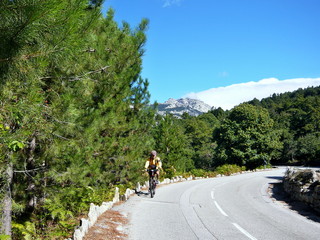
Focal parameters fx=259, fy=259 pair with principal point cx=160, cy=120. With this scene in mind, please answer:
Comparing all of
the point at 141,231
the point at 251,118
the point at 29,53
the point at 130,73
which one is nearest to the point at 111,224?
the point at 141,231

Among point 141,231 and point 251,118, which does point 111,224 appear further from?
point 251,118

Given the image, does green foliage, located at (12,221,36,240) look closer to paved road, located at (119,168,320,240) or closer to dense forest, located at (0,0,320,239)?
dense forest, located at (0,0,320,239)

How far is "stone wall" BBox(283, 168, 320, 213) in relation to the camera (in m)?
10.4

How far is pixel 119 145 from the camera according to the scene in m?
11.6

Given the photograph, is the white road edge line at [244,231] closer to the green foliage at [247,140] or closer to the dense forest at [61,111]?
the dense forest at [61,111]

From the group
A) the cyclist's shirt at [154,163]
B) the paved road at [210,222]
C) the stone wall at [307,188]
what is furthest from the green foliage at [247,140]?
the paved road at [210,222]

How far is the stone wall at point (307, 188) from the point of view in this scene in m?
10.4

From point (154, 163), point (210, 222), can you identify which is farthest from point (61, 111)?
point (154, 163)

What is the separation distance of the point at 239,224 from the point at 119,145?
608 centimetres

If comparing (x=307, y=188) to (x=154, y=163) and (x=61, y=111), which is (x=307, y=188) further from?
(x=61, y=111)

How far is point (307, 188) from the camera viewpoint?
12031mm

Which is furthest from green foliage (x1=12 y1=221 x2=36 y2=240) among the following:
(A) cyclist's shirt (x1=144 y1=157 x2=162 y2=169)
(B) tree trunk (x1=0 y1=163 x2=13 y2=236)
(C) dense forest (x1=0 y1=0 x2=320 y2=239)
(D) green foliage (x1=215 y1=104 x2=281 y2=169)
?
(D) green foliage (x1=215 y1=104 x2=281 y2=169)

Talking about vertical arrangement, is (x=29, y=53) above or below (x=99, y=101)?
below

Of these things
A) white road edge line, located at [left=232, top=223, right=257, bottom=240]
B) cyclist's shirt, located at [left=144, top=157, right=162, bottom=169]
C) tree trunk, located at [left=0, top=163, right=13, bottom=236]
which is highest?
cyclist's shirt, located at [left=144, top=157, right=162, bottom=169]
